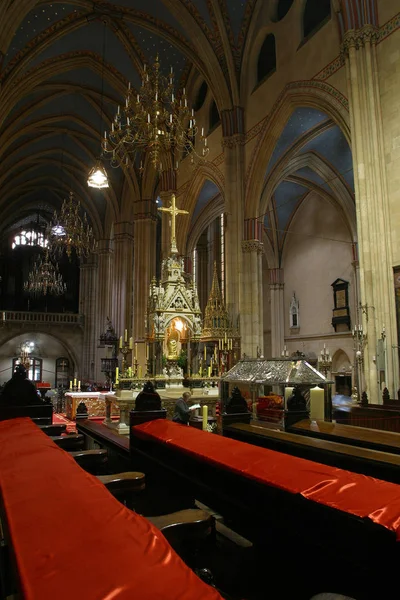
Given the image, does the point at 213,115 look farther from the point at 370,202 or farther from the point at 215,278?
the point at 370,202

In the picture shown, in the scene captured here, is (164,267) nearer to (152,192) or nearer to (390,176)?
(390,176)

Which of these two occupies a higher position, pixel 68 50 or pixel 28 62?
pixel 68 50

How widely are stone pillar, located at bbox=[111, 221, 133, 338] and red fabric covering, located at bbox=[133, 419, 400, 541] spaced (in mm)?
22142

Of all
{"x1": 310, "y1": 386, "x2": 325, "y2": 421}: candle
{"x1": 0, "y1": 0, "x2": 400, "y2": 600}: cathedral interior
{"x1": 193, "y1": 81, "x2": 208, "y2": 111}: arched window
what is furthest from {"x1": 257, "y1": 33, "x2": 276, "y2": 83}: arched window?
{"x1": 310, "y1": 386, "x2": 325, "y2": 421}: candle

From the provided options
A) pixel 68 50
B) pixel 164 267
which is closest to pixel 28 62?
pixel 68 50

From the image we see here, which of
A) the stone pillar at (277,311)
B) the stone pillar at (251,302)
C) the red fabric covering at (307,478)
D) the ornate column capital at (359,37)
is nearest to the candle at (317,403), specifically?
the red fabric covering at (307,478)

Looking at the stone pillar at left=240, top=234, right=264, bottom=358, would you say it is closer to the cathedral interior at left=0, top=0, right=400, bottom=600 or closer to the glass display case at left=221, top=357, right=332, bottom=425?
the cathedral interior at left=0, top=0, right=400, bottom=600

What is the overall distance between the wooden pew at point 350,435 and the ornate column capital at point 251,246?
11363 millimetres

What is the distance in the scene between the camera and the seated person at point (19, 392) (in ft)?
17.4

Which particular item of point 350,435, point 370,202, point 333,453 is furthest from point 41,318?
point 333,453

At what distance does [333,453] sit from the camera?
3365 millimetres

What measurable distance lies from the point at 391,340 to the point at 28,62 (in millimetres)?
16115

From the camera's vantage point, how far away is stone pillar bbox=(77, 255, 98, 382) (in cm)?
3064

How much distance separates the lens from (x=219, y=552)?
9.84ft
